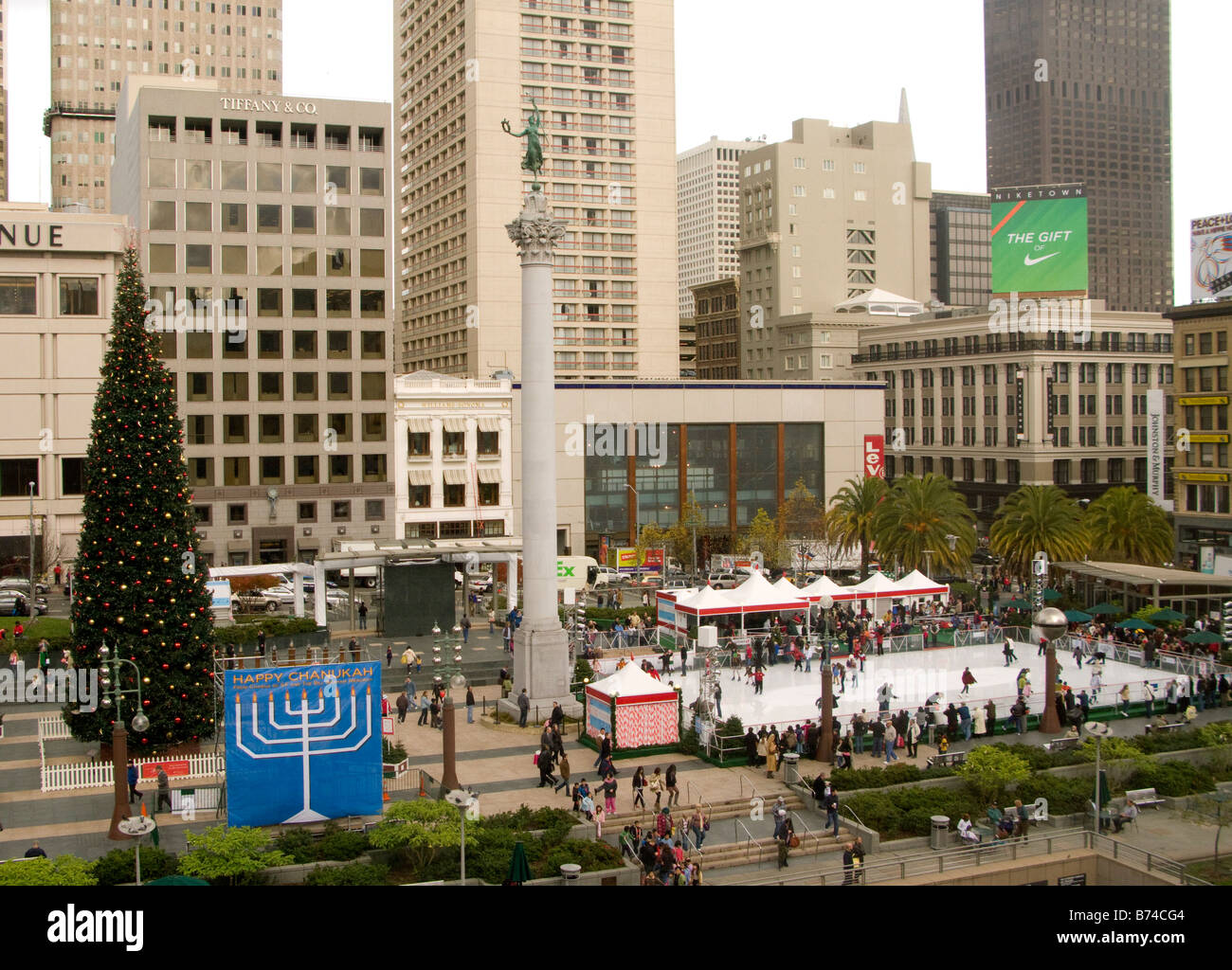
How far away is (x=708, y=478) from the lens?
264 feet

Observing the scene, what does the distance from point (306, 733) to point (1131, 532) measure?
154ft

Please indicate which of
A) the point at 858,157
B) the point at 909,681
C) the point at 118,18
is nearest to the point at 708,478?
the point at 909,681

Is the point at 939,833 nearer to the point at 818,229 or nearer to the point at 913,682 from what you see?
the point at 913,682

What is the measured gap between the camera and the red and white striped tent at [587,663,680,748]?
3428 centimetres

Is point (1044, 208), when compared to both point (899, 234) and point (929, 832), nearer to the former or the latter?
point (899, 234)

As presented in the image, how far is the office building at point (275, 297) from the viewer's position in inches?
2859

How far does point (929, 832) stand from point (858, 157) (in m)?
112

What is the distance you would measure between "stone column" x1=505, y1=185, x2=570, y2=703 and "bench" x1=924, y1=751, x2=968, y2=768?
1318cm

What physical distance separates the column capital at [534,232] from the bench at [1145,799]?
24580mm

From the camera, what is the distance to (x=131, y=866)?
21969 millimetres

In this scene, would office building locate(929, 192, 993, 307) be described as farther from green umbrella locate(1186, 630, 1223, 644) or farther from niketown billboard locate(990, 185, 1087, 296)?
green umbrella locate(1186, 630, 1223, 644)

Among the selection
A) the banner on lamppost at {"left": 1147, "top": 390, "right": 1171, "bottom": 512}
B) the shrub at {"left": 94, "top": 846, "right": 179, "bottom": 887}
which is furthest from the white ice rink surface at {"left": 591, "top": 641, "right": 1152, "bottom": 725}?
the banner on lamppost at {"left": 1147, "top": 390, "right": 1171, "bottom": 512}

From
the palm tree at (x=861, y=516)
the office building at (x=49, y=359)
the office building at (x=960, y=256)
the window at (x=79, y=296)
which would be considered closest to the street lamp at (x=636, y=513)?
the palm tree at (x=861, y=516)

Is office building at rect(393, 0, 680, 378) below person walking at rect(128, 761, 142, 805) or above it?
above
